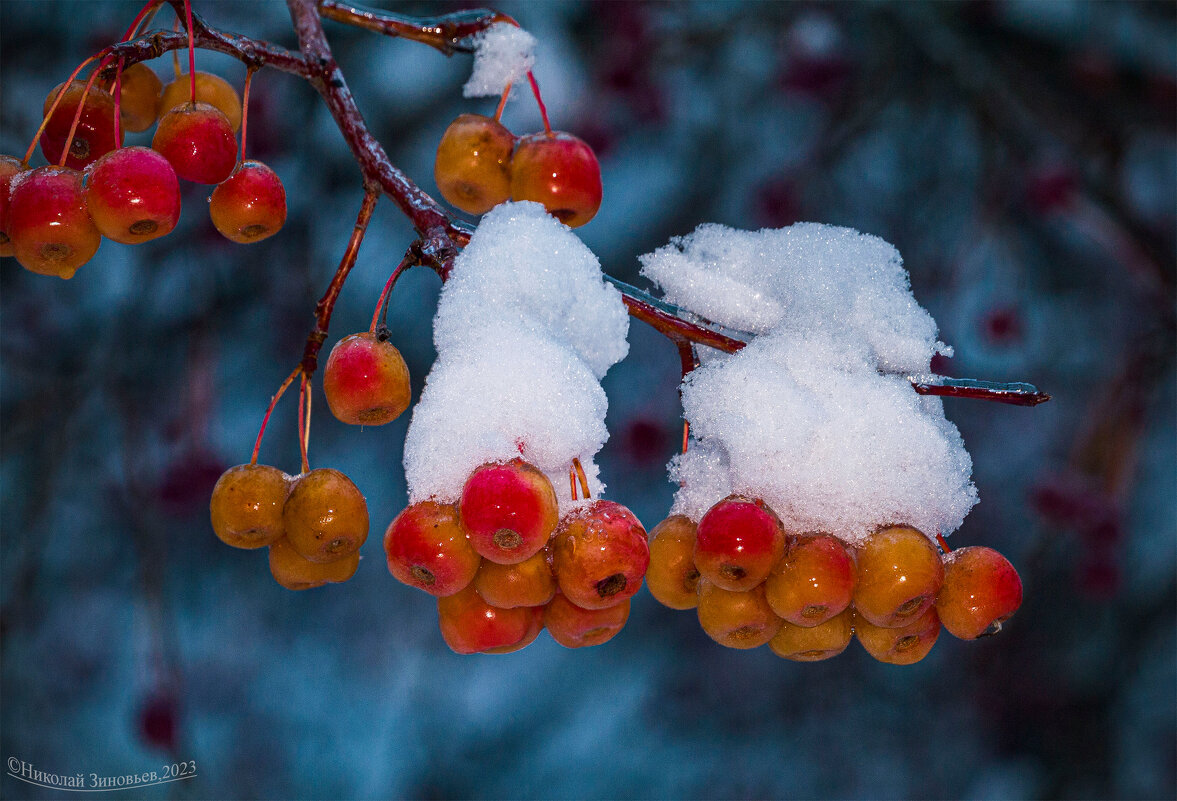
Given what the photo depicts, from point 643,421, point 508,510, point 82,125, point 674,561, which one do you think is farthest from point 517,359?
point 643,421

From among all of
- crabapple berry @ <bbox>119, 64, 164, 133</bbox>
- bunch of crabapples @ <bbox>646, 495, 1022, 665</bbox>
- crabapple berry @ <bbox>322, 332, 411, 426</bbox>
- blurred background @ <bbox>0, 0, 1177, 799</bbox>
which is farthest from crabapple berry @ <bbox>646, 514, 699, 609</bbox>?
blurred background @ <bbox>0, 0, 1177, 799</bbox>

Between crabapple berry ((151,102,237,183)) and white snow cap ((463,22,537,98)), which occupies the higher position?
white snow cap ((463,22,537,98))

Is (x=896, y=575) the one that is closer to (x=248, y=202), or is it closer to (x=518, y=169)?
(x=518, y=169)

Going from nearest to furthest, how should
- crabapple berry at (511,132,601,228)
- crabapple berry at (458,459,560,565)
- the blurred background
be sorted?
crabapple berry at (458,459,560,565) → crabapple berry at (511,132,601,228) → the blurred background

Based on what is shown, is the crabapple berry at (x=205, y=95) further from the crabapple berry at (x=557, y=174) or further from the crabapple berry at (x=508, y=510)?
the crabapple berry at (x=508, y=510)

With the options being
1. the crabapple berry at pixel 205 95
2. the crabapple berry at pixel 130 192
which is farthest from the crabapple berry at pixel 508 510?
the crabapple berry at pixel 205 95

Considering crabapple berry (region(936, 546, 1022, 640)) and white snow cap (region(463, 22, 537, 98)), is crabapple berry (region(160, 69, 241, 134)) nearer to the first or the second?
Answer: white snow cap (region(463, 22, 537, 98))
